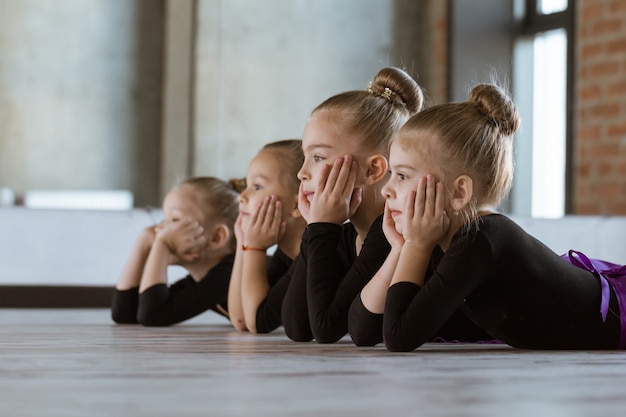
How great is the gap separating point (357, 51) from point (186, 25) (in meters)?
1.17

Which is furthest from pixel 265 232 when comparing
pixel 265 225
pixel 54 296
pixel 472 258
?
pixel 54 296

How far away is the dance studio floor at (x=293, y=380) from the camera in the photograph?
1.00 metres

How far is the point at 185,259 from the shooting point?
2.69m

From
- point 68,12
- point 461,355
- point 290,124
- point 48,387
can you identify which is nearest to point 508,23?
point 290,124

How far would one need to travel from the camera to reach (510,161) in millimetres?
1805

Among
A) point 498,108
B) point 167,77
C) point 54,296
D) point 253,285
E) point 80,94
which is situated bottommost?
point 54,296

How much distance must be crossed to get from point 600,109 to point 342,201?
369cm

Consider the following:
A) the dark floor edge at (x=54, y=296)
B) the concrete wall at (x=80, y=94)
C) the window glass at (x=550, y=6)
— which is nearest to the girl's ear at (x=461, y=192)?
the dark floor edge at (x=54, y=296)

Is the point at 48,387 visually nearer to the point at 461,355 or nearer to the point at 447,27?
the point at 461,355

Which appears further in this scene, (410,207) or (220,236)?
(220,236)

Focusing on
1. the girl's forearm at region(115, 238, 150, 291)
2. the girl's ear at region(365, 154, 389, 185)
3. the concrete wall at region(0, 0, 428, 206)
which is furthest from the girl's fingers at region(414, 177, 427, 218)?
the concrete wall at region(0, 0, 428, 206)

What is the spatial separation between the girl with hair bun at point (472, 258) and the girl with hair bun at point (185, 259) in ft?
2.93

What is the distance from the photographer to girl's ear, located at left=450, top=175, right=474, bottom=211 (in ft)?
5.65

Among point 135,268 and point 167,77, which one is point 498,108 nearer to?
point 135,268
